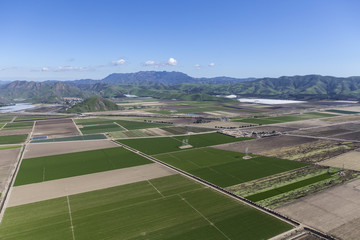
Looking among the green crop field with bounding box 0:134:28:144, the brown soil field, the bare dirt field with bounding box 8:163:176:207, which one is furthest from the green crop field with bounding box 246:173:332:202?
the green crop field with bounding box 0:134:28:144

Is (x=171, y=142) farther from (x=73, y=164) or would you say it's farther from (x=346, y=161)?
(x=346, y=161)

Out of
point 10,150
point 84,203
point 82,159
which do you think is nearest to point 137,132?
point 82,159

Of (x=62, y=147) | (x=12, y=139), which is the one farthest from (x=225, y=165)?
(x=12, y=139)

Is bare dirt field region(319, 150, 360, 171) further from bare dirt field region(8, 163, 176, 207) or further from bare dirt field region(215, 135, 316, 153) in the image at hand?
bare dirt field region(8, 163, 176, 207)

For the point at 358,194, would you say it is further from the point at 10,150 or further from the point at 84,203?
the point at 10,150

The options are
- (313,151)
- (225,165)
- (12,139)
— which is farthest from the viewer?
(12,139)
